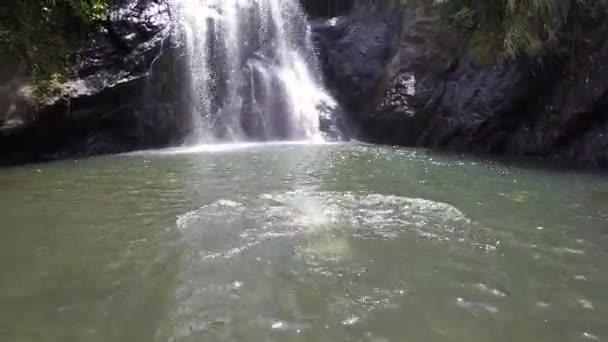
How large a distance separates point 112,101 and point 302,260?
9.84 m

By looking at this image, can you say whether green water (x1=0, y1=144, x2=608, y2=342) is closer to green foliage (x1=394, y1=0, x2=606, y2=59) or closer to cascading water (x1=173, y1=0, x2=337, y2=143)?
green foliage (x1=394, y1=0, x2=606, y2=59)

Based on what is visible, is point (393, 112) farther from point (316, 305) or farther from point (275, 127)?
point (316, 305)

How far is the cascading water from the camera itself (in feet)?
49.3

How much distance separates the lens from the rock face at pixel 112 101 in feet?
36.8

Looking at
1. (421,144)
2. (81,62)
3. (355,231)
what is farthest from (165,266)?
(421,144)

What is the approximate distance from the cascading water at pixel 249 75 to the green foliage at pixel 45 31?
3118 millimetres

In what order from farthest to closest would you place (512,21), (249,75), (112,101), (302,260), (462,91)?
(249,75) < (462,91) < (112,101) < (512,21) < (302,260)

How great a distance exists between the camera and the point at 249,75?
52.5 ft

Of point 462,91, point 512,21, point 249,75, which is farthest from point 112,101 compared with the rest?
point 512,21

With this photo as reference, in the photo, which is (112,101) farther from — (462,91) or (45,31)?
(462,91)

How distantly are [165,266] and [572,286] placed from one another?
11.0ft

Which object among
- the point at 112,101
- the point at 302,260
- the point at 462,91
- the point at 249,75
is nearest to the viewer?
the point at 302,260

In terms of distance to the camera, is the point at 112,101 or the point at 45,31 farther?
the point at 112,101

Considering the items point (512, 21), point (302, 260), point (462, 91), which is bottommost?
point (302, 260)
